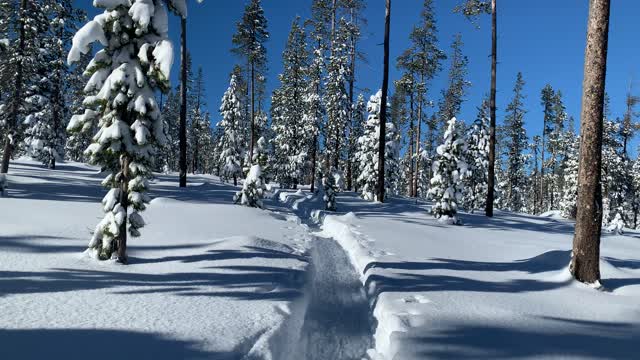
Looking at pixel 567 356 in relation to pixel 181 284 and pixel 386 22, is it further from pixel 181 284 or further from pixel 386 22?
pixel 386 22

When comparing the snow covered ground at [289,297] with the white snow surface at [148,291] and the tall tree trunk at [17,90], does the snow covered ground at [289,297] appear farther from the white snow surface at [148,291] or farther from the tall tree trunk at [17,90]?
the tall tree trunk at [17,90]

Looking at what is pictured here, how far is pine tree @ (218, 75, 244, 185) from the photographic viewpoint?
41781 millimetres

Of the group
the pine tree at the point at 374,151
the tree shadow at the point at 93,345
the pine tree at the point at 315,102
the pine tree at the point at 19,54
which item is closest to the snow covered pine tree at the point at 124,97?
the tree shadow at the point at 93,345

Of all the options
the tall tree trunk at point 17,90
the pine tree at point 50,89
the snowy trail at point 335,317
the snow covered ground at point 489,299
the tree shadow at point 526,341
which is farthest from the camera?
the pine tree at point 50,89

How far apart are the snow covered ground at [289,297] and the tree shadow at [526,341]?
26 millimetres

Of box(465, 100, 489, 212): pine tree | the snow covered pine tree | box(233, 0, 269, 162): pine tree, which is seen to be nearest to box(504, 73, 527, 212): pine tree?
box(465, 100, 489, 212): pine tree

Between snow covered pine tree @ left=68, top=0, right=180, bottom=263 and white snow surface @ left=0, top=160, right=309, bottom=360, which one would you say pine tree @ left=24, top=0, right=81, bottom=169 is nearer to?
white snow surface @ left=0, top=160, right=309, bottom=360

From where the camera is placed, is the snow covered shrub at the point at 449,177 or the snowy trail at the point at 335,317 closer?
the snowy trail at the point at 335,317

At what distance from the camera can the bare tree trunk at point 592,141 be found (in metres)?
8.03

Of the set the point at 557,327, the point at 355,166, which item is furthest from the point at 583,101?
the point at 355,166

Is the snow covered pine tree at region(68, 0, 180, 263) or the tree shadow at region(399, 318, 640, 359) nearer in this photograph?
the tree shadow at region(399, 318, 640, 359)

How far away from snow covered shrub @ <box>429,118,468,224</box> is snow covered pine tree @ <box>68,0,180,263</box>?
13.8m

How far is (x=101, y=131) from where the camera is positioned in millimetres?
8133

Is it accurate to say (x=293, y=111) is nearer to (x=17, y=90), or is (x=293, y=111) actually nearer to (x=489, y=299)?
(x=17, y=90)
